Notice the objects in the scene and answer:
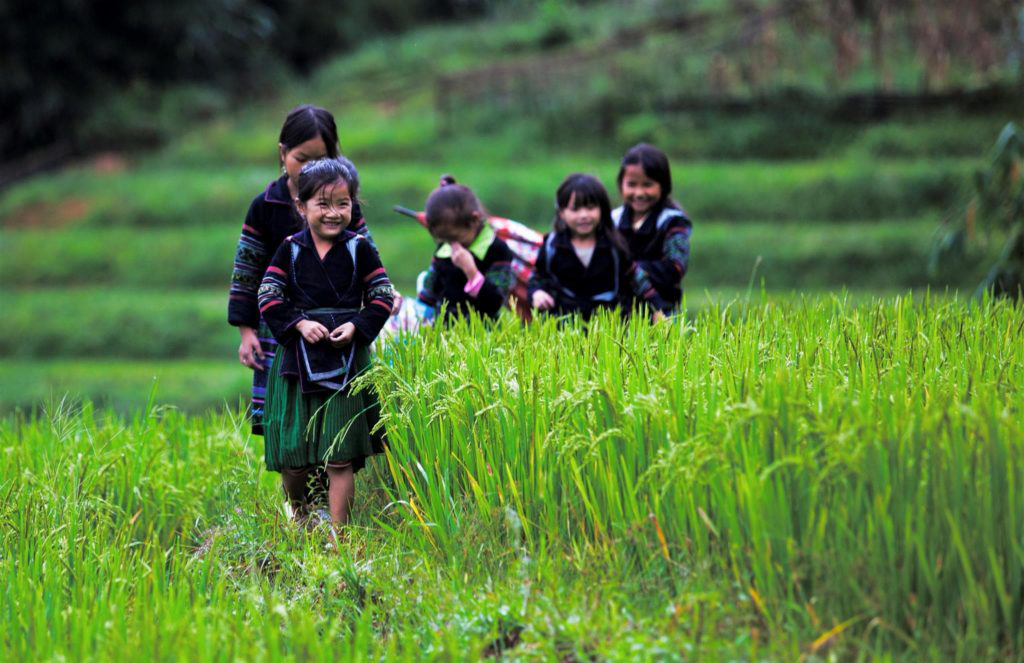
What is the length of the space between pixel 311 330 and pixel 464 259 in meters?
0.90

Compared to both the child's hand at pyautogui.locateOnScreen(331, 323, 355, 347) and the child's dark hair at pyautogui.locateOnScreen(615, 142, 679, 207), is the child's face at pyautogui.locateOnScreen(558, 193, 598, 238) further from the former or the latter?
the child's hand at pyautogui.locateOnScreen(331, 323, 355, 347)

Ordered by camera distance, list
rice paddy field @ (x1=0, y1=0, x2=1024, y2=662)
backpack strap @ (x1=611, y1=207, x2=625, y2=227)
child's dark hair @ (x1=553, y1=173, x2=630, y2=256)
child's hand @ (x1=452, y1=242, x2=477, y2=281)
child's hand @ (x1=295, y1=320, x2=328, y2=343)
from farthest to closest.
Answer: backpack strap @ (x1=611, y1=207, x2=625, y2=227)
child's dark hair @ (x1=553, y1=173, x2=630, y2=256)
child's hand @ (x1=452, y1=242, x2=477, y2=281)
child's hand @ (x1=295, y1=320, x2=328, y2=343)
rice paddy field @ (x1=0, y1=0, x2=1024, y2=662)

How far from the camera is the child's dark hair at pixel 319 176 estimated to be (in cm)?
341

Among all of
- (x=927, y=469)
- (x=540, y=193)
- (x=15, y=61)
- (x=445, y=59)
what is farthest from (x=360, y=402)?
(x=445, y=59)

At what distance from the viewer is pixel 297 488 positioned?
368cm

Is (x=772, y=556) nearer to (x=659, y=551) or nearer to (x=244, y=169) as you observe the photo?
(x=659, y=551)

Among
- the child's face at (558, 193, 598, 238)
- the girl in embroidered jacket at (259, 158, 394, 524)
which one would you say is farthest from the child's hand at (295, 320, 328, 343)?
the child's face at (558, 193, 598, 238)

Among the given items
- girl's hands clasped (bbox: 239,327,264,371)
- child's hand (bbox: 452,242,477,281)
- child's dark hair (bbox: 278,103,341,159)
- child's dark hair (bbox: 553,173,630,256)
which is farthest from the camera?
child's dark hair (bbox: 553,173,630,256)

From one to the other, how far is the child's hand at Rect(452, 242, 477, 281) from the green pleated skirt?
703 millimetres

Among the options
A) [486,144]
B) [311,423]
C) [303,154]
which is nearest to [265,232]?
[303,154]

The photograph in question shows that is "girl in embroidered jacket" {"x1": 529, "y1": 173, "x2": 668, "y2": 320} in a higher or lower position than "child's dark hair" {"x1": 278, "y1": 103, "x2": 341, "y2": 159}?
lower

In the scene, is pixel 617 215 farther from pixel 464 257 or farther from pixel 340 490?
pixel 340 490

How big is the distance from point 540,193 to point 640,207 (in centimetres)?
825

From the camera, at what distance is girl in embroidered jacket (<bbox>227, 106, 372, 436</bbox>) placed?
3.79 meters
